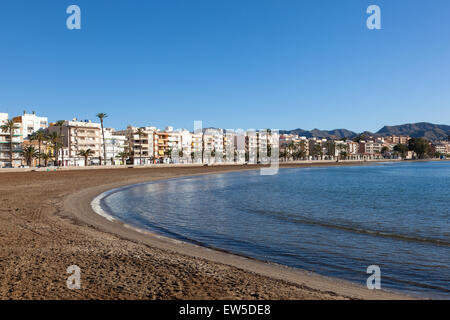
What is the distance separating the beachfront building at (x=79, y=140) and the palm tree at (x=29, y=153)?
11167 mm

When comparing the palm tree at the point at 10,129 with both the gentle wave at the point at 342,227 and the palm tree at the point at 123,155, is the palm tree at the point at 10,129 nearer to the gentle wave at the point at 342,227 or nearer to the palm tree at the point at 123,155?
the palm tree at the point at 123,155

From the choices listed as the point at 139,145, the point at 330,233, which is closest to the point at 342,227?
the point at 330,233

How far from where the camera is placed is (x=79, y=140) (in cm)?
11962

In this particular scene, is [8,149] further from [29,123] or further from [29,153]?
[29,123]

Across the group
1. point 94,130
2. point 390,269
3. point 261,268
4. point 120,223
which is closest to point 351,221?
point 390,269

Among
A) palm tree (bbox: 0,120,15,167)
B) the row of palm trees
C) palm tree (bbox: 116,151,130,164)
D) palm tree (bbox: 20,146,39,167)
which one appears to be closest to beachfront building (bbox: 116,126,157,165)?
palm tree (bbox: 116,151,130,164)

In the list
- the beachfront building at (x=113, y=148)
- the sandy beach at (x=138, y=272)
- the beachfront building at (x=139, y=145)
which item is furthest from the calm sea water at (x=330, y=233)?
the beachfront building at (x=139, y=145)

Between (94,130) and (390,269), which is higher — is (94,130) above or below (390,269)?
above

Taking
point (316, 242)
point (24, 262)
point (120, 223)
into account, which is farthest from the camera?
point (120, 223)

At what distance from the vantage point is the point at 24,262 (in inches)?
352

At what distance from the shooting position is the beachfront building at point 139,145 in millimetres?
142500
